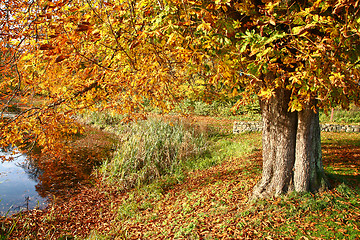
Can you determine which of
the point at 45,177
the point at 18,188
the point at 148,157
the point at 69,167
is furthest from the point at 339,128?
the point at 18,188

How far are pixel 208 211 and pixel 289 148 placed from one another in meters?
1.77

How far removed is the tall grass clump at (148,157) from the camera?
6.34 metres

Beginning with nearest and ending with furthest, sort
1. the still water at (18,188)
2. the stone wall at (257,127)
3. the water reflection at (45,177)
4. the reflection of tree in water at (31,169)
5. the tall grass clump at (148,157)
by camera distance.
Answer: the still water at (18,188), the water reflection at (45,177), the tall grass clump at (148,157), the reflection of tree in water at (31,169), the stone wall at (257,127)

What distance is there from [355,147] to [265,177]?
16.9 feet

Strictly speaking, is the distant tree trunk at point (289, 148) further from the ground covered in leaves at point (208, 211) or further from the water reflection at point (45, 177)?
the water reflection at point (45, 177)

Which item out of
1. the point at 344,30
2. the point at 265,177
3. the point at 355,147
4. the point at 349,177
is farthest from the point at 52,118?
the point at 355,147

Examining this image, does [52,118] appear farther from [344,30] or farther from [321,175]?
[321,175]

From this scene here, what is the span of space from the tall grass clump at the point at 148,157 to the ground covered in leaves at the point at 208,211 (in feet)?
1.11

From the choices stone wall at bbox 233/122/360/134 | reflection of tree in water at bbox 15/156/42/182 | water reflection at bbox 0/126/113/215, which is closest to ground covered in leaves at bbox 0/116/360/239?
water reflection at bbox 0/126/113/215

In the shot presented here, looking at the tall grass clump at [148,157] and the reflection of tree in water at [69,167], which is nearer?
the tall grass clump at [148,157]

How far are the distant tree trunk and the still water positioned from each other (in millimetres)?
4958

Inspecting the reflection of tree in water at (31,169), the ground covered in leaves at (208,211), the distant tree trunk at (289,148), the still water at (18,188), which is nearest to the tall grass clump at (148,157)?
the ground covered in leaves at (208,211)

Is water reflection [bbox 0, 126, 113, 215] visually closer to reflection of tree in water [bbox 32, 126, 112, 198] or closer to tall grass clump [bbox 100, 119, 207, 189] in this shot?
reflection of tree in water [bbox 32, 126, 112, 198]

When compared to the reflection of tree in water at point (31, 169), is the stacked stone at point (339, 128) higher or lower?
higher
